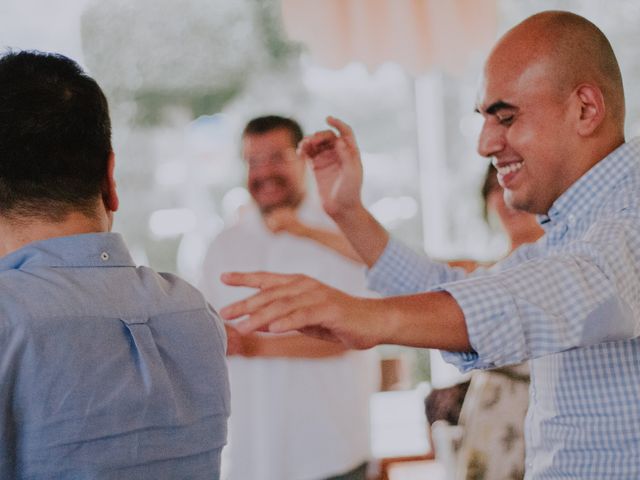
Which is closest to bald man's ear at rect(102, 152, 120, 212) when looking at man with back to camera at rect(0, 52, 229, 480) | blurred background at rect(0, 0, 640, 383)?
man with back to camera at rect(0, 52, 229, 480)

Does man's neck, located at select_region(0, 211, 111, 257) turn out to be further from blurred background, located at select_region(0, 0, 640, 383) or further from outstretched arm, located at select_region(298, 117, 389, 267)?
blurred background, located at select_region(0, 0, 640, 383)

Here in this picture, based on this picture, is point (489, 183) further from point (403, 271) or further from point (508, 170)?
point (508, 170)

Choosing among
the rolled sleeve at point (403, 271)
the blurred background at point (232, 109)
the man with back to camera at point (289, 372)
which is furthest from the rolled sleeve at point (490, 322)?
the blurred background at point (232, 109)

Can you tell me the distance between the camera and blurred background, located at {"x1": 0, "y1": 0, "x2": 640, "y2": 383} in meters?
4.23

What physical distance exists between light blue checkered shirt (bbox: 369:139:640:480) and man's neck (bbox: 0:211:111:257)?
486 millimetres

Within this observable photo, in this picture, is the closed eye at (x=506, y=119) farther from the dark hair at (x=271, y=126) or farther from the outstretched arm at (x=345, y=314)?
the dark hair at (x=271, y=126)

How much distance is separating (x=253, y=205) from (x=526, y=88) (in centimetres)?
146

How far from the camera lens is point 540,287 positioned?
0.97 m

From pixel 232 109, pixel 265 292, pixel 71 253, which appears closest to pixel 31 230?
pixel 71 253

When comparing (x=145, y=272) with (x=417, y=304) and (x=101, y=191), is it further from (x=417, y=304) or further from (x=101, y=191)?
(x=417, y=304)

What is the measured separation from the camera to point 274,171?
2.69m

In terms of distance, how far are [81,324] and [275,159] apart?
1.74 metres

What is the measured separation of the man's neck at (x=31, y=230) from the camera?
108 centimetres

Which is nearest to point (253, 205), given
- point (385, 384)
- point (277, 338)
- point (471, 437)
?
point (277, 338)
